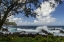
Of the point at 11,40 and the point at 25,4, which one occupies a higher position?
the point at 25,4

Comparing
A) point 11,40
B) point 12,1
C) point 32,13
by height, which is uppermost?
point 12,1

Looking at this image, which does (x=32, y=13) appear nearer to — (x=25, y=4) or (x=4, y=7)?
(x=25, y=4)

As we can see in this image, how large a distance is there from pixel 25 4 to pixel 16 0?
1.11 metres

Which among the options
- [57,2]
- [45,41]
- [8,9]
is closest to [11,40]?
[45,41]

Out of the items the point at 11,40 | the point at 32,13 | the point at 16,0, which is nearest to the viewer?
the point at 11,40

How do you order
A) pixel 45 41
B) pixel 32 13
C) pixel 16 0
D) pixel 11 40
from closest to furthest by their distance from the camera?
Result: pixel 45 41 < pixel 11 40 < pixel 16 0 < pixel 32 13

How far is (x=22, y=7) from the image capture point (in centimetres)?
1817

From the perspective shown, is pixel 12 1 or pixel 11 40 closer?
pixel 11 40

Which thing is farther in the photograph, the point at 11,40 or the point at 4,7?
the point at 4,7

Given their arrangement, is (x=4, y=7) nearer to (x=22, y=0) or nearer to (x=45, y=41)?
(x=22, y=0)

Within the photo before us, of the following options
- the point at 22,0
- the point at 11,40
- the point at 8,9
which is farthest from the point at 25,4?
the point at 11,40

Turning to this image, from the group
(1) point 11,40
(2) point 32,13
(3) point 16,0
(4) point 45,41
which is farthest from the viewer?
(2) point 32,13

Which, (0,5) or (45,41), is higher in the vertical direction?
(0,5)

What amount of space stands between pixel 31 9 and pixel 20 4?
1.32m
